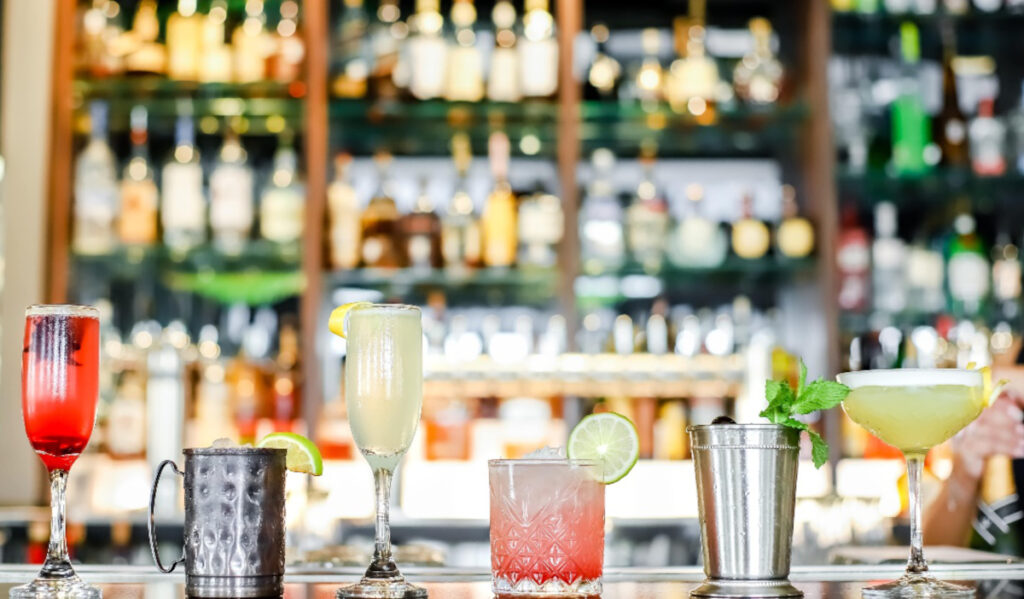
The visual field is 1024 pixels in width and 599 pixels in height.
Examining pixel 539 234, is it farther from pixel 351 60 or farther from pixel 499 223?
pixel 351 60

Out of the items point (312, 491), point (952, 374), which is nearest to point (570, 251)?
point (312, 491)

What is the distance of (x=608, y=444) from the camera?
920 millimetres

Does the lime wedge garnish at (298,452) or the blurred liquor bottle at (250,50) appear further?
the blurred liquor bottle at (250,50)

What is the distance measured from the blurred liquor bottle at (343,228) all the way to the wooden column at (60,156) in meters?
0.60

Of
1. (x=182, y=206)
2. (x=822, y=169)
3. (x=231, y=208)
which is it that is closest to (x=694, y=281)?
(x=822, y=169)

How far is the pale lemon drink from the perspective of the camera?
2.98 feet

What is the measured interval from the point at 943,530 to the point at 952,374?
3.62 feet

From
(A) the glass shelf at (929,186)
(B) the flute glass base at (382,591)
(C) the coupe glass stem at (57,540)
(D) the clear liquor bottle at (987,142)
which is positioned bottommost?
(B) the flute glass base at (382,591)

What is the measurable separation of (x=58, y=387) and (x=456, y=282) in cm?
199

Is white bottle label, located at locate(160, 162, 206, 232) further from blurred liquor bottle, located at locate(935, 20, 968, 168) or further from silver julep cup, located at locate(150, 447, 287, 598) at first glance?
silver julep cup, located at locate(150, 447, 287, 598)

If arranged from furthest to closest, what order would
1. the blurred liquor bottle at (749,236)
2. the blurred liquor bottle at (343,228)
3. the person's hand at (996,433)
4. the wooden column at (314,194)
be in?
the blurred liquor bottle at (749,236) < the blurred liquor bottle at (343,228) < the wooden column at (314,194) < the person's hand at (996,433)

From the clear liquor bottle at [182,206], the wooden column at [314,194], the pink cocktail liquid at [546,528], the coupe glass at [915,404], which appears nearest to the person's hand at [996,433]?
the coupe glass at [915,404]

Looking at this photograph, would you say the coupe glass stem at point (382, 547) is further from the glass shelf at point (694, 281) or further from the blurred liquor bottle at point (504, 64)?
the blurred liquor bottle at point (504, 64)

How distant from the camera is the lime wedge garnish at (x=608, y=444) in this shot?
0.90 meters
